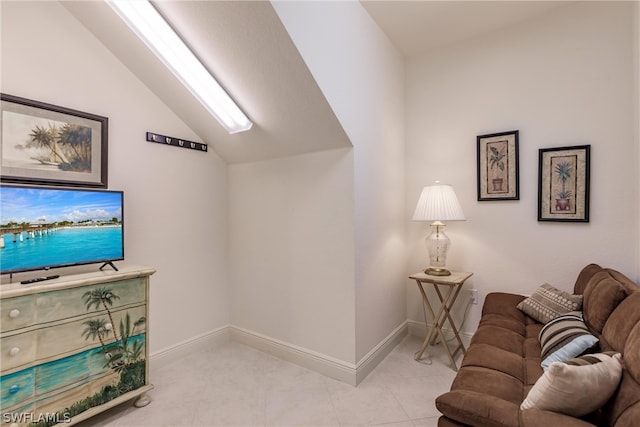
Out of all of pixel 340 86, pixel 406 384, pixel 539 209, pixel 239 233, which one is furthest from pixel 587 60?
pixel 239 233

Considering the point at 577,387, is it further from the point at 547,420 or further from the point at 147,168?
the point at 147,168

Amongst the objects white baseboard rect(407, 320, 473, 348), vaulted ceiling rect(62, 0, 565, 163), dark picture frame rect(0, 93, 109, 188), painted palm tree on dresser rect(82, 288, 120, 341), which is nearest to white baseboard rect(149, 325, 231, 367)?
painted palm tree on dresser rect(82, 288, 120, 341)

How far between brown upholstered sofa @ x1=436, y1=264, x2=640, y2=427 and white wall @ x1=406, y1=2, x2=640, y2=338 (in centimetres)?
37

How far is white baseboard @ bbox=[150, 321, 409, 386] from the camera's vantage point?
7.39 feet

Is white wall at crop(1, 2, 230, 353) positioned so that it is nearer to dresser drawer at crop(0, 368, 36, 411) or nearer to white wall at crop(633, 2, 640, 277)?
dresser drawer at crop(0, 368, 36, 411)

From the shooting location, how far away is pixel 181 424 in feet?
5.92

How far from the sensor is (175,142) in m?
2.61

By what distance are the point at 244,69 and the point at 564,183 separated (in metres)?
2.54

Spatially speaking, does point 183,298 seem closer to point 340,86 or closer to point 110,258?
point 110,258

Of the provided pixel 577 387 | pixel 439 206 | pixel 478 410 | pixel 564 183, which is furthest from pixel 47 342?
pixel 564 183

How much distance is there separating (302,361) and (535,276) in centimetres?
205

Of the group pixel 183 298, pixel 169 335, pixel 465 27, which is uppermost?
pixel 465 27

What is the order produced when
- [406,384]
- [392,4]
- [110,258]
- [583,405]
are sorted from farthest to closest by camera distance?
[392,4] < [406,384] < [110,258] < [583,405]

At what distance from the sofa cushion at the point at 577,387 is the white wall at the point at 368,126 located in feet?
4.28
